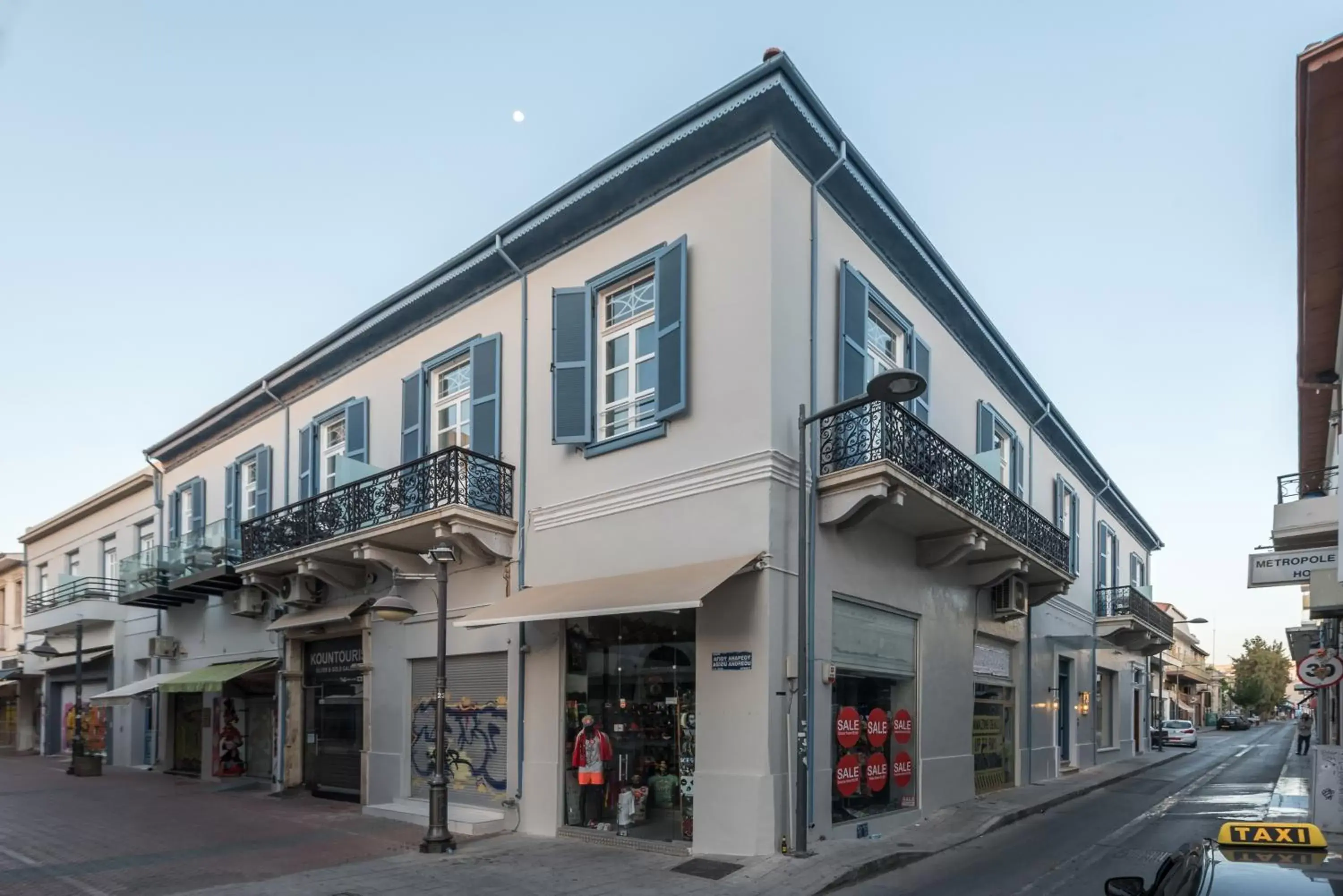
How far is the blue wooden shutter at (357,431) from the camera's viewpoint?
55.0ft

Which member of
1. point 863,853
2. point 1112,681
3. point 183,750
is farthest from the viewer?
point 1112,681

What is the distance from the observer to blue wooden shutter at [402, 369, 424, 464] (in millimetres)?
15461

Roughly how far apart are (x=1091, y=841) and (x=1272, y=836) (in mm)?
9599

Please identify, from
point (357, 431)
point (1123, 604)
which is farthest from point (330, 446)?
point (1123, 604)

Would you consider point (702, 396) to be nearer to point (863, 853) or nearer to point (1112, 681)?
point (863, 853)

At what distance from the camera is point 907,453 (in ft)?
37.6

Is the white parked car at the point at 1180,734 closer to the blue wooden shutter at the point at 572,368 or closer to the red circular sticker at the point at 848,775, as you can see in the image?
the red circular sticker at the point at 848,775

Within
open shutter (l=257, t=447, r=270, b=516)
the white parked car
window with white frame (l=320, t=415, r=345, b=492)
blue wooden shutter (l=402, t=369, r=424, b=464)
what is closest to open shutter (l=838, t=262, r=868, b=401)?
blue wooden shutter (l=402, t=369, r=424, b=464)

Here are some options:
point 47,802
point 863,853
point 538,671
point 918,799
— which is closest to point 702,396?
point 538,671

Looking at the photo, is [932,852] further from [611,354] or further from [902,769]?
[611,354]

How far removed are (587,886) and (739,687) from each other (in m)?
2.57

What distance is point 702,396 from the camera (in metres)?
11.4

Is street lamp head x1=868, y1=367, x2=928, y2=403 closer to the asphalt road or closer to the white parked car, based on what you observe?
the asphalt road

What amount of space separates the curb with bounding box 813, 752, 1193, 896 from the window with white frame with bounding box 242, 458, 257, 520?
15.7 metres
